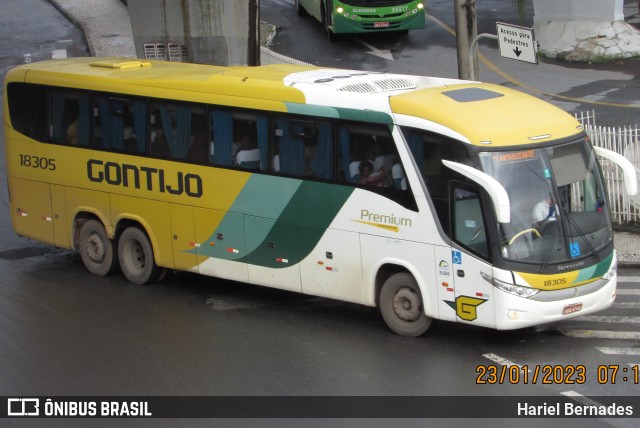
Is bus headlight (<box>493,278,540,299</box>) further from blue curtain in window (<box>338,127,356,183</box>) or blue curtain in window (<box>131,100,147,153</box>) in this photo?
blue curtain in window (<box>131,100,147,153</box>)

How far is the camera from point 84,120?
17188mm

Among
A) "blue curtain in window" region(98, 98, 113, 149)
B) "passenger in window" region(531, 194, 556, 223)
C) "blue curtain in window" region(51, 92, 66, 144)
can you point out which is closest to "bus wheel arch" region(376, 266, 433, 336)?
"passenger in window" region(531, 194, 556, 223)

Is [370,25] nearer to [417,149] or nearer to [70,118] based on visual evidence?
[70,118]

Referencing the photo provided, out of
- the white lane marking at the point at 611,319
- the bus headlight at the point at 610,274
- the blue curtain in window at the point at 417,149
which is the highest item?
the blue curtain in window at the point at 417,149

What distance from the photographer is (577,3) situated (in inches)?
1210

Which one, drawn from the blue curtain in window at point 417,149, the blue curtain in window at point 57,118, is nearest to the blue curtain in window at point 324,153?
the blue curtain in window at point 417,149

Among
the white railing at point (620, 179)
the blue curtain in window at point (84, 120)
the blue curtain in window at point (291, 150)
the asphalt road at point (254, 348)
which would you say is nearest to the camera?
the asphalt road at point (254, 348)

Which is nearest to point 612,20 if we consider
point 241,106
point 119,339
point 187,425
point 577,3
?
point 577,3

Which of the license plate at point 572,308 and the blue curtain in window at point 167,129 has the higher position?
the blue curtain in window at point 167,129

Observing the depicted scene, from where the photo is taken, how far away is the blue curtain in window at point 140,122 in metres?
16.4

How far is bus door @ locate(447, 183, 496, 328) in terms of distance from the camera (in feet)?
41.4

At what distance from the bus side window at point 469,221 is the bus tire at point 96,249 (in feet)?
21.4

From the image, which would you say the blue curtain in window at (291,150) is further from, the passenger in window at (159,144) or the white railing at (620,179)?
the white railing at (620,179)

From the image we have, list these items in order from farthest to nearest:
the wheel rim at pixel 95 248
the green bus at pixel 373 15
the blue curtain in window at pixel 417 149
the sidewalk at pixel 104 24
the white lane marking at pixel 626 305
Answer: the sidewalk at pixel 104 24, the green bus at pixel 373 15, the wheel rim at pixel 95 248, the white lane marking at pixel 626 305, the blue curtain in window at pixel 417 149
